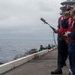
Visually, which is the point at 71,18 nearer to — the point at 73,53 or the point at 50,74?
the point at 73,53

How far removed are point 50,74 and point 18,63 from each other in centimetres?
322

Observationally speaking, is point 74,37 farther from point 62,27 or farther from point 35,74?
point 35,74

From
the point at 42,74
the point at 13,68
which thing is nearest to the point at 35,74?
the point at 42,74

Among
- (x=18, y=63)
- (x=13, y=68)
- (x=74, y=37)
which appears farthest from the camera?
(x=18, y=63)

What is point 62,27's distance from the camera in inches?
343

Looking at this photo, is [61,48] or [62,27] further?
[61,48]

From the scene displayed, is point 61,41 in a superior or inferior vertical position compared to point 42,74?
superior

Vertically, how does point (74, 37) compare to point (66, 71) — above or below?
above

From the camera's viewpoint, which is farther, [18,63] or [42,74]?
[18,63]

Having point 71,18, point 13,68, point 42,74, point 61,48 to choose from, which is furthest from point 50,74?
point 71,18

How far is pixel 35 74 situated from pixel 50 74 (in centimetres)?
46

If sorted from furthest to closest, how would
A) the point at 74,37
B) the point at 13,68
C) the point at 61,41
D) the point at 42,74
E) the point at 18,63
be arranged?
the point at 18,63 < the point at 13,68 < the point at 42,74 < the point at 61,41 < the point at 74,37

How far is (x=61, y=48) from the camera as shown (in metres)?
9.98

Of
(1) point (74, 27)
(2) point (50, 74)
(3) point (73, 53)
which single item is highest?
(1) point (74, 27)
